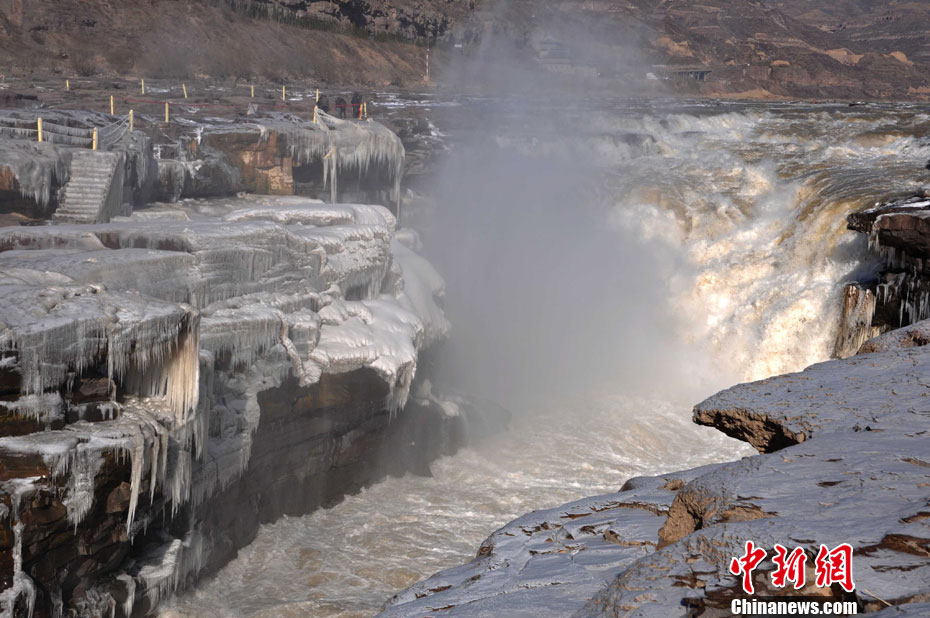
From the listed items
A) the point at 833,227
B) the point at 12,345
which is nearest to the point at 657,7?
the point at 833,227

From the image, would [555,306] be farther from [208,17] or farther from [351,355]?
[208,17]

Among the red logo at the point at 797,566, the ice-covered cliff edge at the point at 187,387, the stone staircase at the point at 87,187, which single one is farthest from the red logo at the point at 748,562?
the stone staircase at the point at 87,187

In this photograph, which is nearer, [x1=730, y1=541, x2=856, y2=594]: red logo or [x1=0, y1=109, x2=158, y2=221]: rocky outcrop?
[x1=730, y1=541, x2=856, y2=594]: red logo

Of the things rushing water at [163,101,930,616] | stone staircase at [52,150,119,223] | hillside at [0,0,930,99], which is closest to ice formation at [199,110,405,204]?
stone staircase at [52,150,119,223]

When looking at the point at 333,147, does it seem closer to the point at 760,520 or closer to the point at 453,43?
the point at 760,520

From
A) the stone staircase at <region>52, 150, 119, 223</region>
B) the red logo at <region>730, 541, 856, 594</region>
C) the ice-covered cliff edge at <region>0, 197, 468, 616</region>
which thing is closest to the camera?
the red logo at <region>730, 541, 856, 594</region>

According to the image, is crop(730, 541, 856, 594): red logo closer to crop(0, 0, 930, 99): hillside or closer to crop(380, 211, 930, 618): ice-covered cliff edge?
crop(380, 211, 930, 618): ice-covered cliff edge

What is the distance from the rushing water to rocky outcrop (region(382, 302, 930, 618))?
186 inches

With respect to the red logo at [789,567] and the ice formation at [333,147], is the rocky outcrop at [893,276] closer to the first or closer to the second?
the ice formation at [333,147]

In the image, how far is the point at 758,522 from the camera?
3.37 m

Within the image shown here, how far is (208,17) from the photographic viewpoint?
36.9m

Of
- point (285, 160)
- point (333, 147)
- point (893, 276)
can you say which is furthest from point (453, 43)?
point (893, 276)

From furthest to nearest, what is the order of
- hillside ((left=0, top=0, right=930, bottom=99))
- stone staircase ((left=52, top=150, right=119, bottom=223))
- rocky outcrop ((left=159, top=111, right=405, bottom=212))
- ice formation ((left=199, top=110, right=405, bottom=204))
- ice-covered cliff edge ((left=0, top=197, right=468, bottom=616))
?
hillside ((left=0, top=0, right=930, bottom=99)), ice formation ((left=199, top=110, right=405, bottom=204)), rocky outcrop ((left=159, top=111, right=405, bottom=212)), stone staircase ((left=52, top=150, right=119, bottom=223)), ice-covered cliff edge ((left=0, top=197, right=468, bottom=616))

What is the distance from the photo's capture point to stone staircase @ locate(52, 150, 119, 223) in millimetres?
11531
